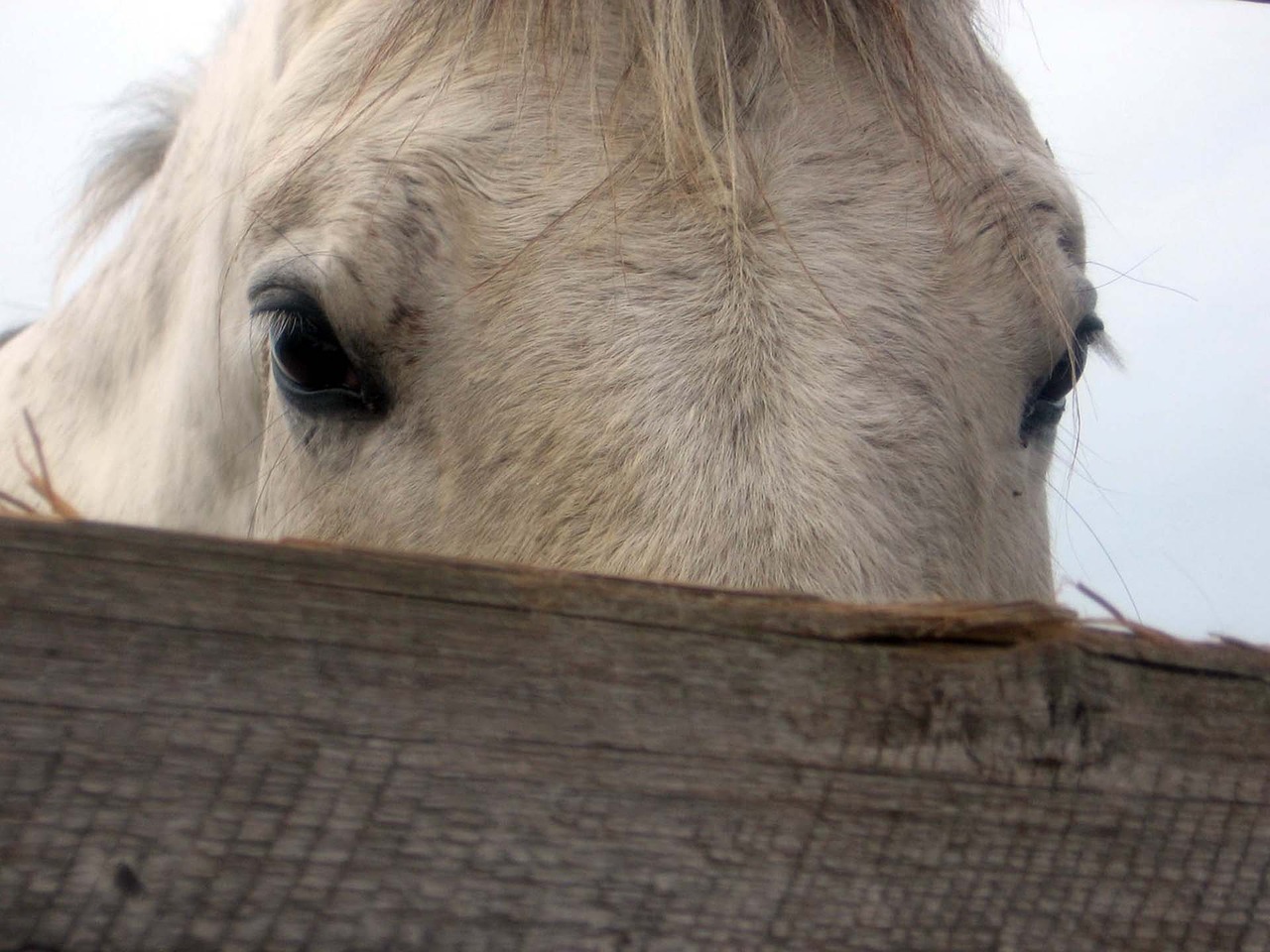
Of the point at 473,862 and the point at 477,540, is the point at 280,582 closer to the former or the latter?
the point at 473,862

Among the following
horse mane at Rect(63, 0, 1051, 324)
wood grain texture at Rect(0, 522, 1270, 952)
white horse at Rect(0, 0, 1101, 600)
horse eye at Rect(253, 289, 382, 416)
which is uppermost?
horse mane at Rect(63, 0, 1051, 324)

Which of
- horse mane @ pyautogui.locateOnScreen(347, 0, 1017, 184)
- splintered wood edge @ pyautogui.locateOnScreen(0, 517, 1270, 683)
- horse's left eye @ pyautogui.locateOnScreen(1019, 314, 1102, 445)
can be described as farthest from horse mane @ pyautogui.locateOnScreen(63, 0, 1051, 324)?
splintered wood edge @ pyautogui.locateOnScreen(0, 517, 1270, 683)

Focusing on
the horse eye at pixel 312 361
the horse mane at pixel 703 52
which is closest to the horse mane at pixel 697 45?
the horse mane at pixel 703 52

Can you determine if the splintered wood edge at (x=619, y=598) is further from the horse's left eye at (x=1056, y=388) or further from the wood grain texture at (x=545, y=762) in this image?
the horse's left eye at (x=1056, y=388)

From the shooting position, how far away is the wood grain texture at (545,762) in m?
0.52

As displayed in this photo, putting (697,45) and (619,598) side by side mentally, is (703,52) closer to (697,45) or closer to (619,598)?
(697,45)

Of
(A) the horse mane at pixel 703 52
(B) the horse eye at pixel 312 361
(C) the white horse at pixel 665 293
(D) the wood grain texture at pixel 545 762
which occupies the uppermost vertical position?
(A) the horse mane at pixel 703 52

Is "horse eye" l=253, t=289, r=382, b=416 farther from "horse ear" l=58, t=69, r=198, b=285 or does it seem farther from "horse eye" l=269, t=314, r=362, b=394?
"horse ear" l=58, t=69, r=198, b=285

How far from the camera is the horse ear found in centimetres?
228

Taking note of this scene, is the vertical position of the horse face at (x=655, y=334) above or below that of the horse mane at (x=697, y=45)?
below

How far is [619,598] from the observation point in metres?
0.56

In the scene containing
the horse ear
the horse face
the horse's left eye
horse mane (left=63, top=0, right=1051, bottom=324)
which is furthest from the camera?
the horse ear

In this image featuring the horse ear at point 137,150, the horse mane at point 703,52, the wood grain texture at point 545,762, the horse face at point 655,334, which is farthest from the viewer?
the horse ear at point 137,150

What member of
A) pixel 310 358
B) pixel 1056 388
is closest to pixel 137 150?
pixel 310 358
